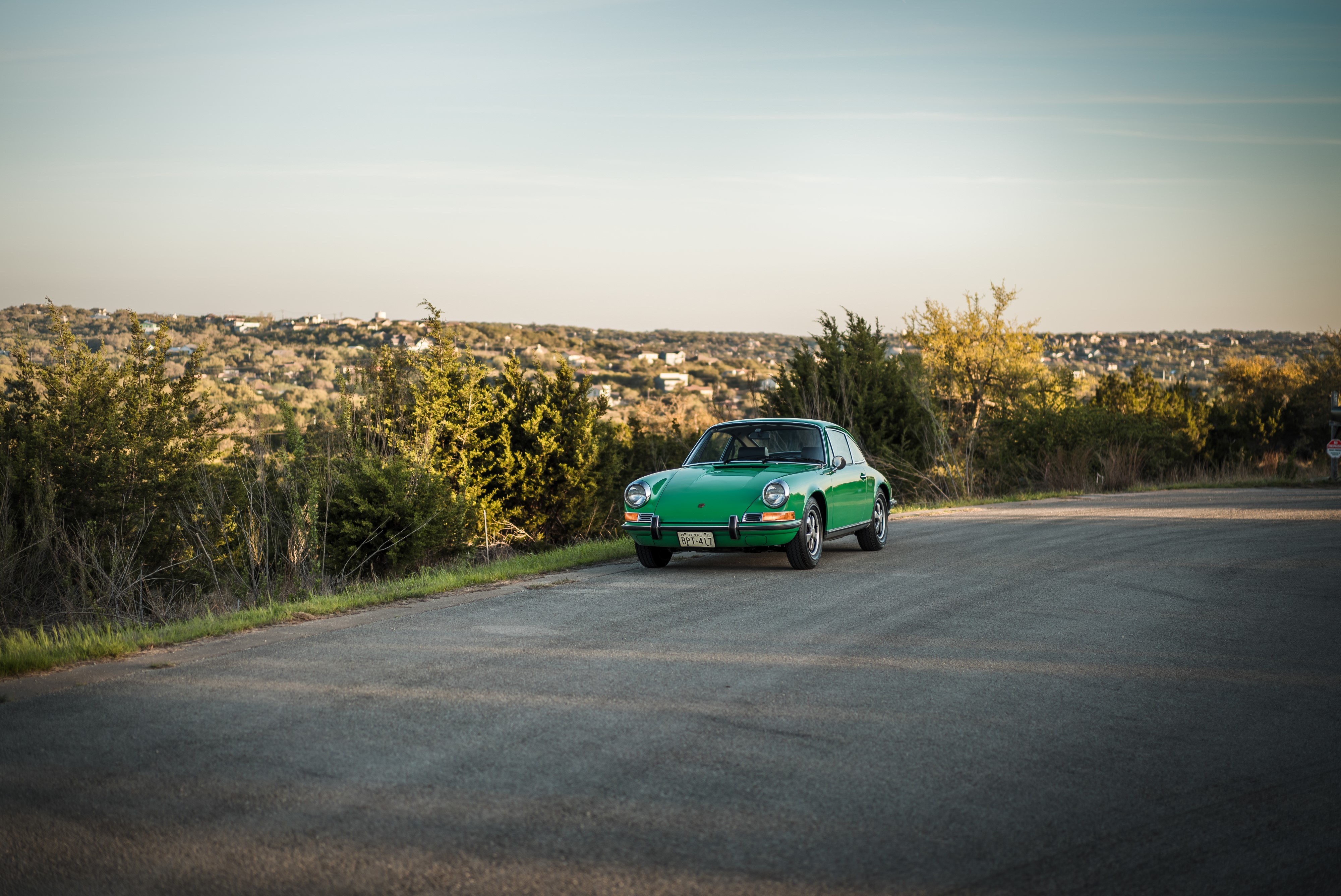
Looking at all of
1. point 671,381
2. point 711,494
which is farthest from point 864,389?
point 671,381

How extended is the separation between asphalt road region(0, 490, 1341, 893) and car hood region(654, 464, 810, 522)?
6.93 ft

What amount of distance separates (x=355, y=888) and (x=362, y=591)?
6.15 meters

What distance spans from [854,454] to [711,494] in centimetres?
287

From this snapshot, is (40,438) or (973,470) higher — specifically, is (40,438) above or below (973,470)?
above

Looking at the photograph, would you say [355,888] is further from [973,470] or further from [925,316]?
[925,316]

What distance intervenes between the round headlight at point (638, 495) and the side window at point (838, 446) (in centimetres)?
233

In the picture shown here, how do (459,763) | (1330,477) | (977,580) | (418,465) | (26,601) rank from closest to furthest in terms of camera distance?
1. (459,763)
2. (977,580)
3. (26,601)
4. (418,465)
5. (1330,477)

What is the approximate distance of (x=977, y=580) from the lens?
31.1 feet

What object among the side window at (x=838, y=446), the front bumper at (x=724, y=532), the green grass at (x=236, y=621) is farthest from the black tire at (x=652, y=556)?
the side window at (x=838, y=446)

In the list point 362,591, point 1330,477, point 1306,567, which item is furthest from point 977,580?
point 1330,477

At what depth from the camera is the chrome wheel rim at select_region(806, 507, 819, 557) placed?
33.8 ft

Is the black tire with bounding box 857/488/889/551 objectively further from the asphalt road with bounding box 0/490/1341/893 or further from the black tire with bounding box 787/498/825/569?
the asphalt road with bounding box 0/490/1341/893

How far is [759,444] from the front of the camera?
11594 millimetres

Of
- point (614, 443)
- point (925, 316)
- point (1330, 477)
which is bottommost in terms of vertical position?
point (1330, 477)
